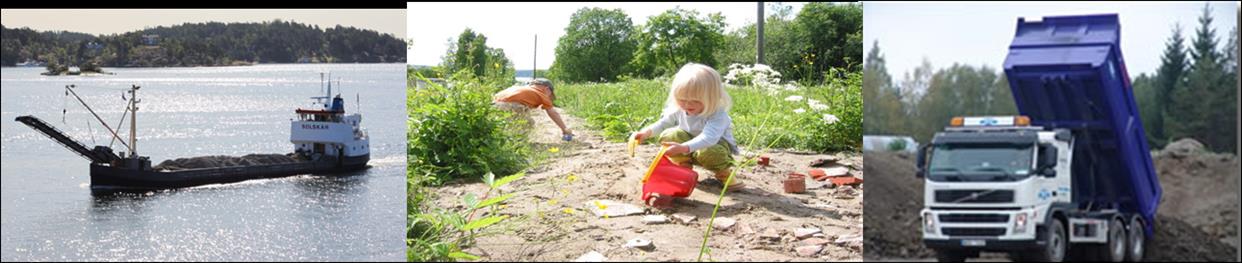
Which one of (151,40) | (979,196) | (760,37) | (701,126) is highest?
(760,37)

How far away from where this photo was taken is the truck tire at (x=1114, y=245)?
239cm

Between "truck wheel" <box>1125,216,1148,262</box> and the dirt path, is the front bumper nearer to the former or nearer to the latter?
"truck wheel" <box>1125,216,1148,262</box>

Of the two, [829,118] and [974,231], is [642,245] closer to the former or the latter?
[974,231]

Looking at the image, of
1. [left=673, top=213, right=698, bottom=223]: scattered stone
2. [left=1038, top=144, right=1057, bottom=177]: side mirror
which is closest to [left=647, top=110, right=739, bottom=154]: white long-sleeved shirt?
[left=673, top=213, right=698, bottom=223]: scattered stone

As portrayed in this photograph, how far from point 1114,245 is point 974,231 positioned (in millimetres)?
485

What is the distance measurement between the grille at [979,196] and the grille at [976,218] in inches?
1.2

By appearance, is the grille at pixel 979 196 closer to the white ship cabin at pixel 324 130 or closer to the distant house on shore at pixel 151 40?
the white ship cabin at pixel 324 130

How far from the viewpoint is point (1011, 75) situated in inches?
89.4

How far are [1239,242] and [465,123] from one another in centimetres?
257

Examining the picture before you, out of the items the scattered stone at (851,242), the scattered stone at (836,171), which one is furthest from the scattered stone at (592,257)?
the scattered stone at (836,171)

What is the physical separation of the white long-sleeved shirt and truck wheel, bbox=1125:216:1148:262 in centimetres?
129

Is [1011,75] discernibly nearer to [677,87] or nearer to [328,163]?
[677,87]

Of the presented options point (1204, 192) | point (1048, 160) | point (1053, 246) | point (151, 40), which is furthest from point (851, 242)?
point (151, 40)

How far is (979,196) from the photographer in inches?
84.7
